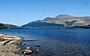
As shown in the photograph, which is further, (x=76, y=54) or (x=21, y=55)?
(x=76, y=54)

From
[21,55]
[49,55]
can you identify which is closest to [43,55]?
[49,55]

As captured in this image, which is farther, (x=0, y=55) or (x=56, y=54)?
(x=56, y=54)

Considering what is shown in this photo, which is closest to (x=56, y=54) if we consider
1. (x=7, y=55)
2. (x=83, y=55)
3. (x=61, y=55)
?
(x=61, y=55)

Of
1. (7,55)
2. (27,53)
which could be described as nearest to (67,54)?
(27,53)

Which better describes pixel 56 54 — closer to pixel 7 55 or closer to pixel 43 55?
pixel 43 55

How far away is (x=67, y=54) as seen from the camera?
2218 inches

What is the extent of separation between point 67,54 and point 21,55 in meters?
11.2

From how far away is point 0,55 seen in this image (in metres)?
47.2

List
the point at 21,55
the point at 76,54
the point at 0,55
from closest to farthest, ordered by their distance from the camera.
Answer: the point at 0,55 < the point at 21,55 < the point at 76,54

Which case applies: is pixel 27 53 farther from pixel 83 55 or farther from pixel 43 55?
pixel 83 55

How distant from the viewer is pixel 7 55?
4897 centimetres

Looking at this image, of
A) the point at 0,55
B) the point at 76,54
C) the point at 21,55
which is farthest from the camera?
the point at 76,54

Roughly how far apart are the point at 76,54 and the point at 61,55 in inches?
158

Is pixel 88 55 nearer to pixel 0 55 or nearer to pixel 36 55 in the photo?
pixel 36 55
